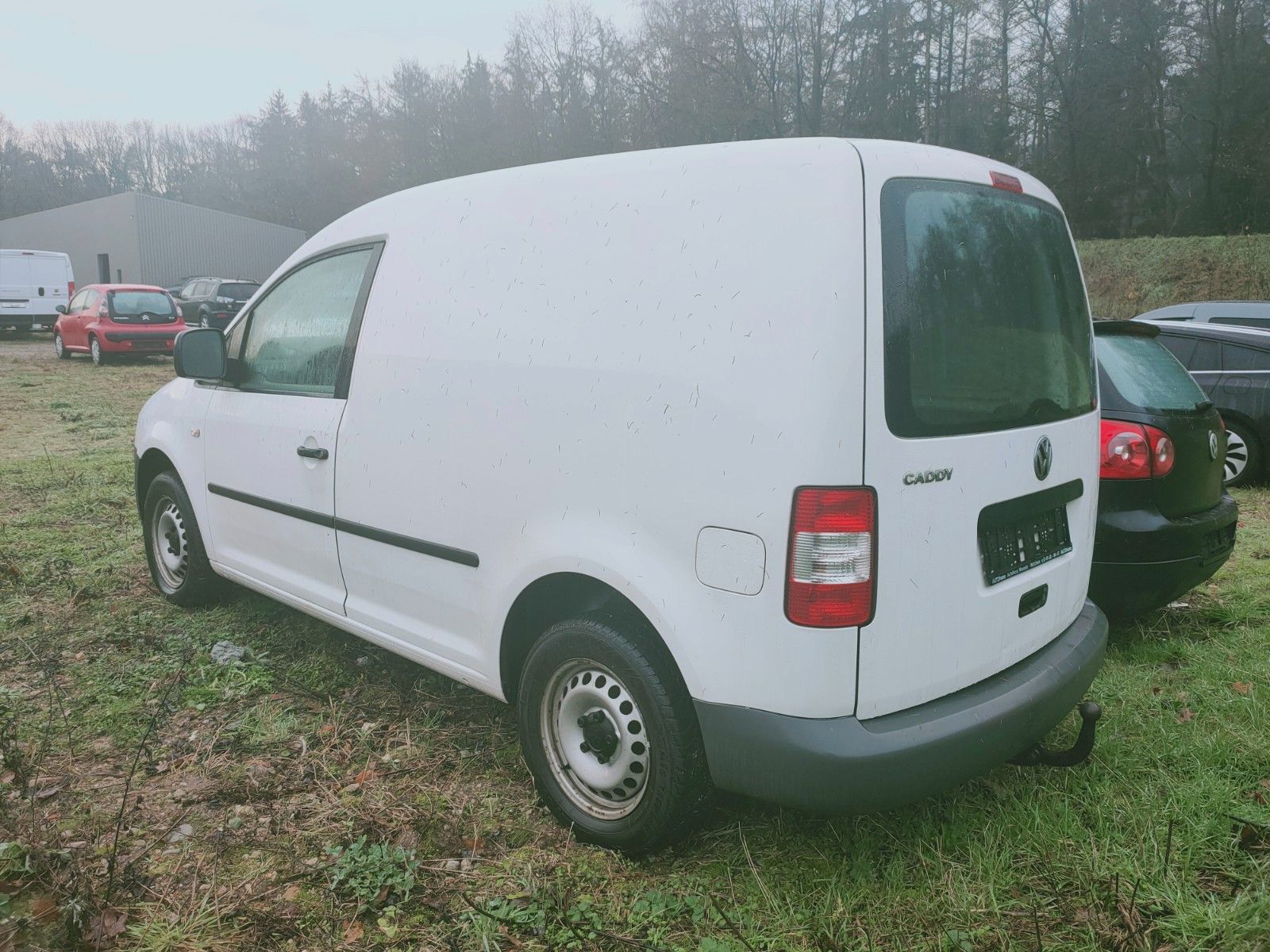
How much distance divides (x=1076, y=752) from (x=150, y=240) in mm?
43938

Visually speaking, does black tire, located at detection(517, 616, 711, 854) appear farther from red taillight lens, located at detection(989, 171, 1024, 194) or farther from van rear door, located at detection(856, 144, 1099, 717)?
red taillight lens, located at detection(989, 171, 1024, 194)

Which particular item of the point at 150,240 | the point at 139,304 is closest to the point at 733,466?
the point at 139,304

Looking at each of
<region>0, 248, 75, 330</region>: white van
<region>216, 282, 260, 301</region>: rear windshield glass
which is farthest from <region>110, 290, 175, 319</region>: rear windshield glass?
<region>0, 248, 75, 330</region>: white van

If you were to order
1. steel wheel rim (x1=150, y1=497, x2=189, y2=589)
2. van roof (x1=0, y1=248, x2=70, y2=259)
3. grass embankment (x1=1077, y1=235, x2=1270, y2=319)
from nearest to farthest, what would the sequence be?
steel wheel rim (x1=150, y1=497, x2=189, y2=589) → grass embankment (x1=1077, y1=235, x2=1270, y2=319) → van roof (x1=0, y1=248, x2=70, y2=259)

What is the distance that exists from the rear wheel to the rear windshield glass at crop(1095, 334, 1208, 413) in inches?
160

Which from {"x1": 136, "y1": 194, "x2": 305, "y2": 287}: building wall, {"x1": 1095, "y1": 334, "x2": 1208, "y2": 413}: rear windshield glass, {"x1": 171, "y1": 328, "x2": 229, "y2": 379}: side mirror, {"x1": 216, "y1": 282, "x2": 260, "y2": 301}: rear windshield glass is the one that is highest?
{"x1": 136, "y1": 194, "x2": 305, "y2": 287}: building wall

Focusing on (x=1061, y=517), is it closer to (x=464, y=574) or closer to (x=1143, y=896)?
(x=1143, y=896)

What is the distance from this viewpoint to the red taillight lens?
8.54ft

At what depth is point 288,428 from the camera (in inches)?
141

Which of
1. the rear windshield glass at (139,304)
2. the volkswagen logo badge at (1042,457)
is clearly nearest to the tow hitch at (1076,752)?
the volkswagen logo badge at (1042,457)

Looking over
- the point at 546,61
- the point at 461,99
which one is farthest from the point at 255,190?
the point at 546,61

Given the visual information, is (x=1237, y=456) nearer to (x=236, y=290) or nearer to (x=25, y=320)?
(x=236, y=290)

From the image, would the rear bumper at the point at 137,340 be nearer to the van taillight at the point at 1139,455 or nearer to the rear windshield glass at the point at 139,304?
the rear windshield glass at the point at 139,304

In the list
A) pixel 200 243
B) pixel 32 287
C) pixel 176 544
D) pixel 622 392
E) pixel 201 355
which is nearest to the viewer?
pixel 622 392
